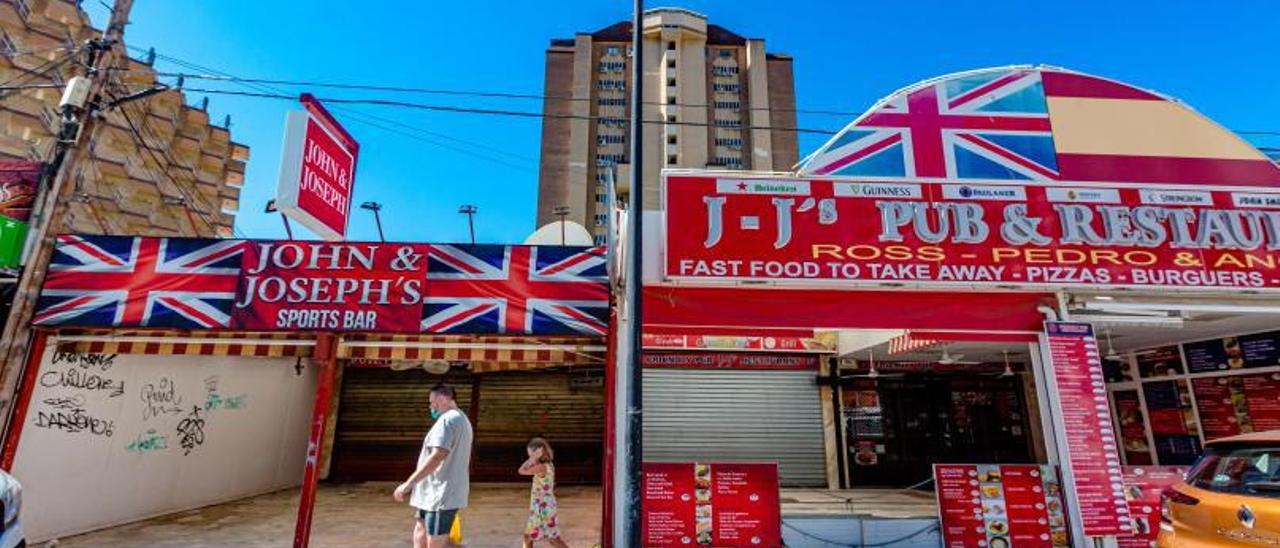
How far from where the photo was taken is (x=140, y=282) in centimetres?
723

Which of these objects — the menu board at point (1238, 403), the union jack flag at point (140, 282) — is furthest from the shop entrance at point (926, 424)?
the union jack flag at point (140, 282)

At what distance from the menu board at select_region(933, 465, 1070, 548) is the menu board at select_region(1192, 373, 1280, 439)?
473 centimetres

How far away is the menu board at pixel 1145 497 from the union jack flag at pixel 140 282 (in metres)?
10.3

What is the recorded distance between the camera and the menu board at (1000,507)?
21.9 feet

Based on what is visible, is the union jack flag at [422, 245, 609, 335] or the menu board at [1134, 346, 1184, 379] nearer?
the union jack flag at [422, 245, 609, 335]

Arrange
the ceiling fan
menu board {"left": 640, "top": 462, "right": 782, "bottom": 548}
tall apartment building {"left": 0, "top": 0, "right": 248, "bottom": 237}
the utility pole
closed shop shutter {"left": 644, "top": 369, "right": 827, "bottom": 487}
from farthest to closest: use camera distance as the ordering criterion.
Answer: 1. tall apartment building {"left": 0, "top": 0, "right": 248, "bottom": 237}
2. closed shop shutter {"left": 644, "top": 369, "right": 827, "bottom": 487}
3. the ceiling fan
4. the utility pole
5. menu board {"left": 640, "top": 462, "right": 782, "bottom": 548}

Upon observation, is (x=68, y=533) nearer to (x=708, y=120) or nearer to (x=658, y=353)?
(x=658, y=353)

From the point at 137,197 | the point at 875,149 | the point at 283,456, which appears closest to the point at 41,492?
the point at 283,456

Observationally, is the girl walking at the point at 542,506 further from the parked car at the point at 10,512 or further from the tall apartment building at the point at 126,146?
the tall apartment building at the point at 126,146

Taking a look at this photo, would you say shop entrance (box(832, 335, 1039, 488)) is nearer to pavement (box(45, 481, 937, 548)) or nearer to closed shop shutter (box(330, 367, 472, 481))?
pavement (box(45, 481, 937, 548))

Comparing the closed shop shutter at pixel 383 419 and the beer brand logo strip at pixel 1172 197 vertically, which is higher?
the beer brand logo strip at pixel 1172 197

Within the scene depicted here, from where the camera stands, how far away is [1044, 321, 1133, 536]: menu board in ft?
21.7

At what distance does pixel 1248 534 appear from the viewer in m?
3.79

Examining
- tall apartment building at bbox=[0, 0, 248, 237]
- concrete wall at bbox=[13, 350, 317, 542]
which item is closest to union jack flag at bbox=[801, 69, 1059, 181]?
concrete wall at bbox=[13, 350, 317, 542]
